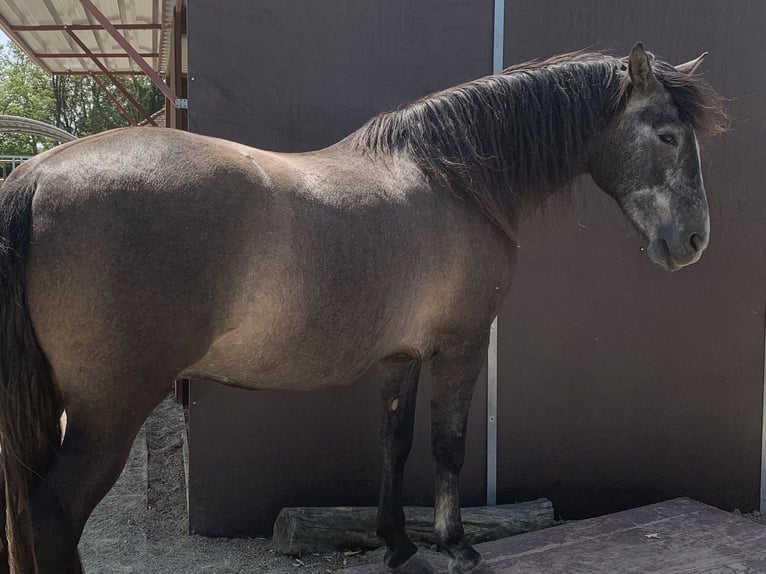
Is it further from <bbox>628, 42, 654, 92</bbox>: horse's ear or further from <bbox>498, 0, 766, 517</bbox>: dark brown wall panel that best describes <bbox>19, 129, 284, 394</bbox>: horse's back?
<bbox>498, 0, 766, 517</bbox>: dark brown wall panel

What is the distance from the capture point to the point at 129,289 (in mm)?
1913

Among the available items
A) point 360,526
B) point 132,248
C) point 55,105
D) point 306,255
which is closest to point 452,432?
point 360,526

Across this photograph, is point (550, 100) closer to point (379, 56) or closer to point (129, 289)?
point (379, 56)

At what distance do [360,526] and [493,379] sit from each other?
1037mm

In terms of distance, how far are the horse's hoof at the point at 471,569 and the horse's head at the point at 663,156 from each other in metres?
1.45

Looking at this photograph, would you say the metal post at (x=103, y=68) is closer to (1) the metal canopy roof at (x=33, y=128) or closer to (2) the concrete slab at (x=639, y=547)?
(2) the concrete slab at (x=639, y=547)

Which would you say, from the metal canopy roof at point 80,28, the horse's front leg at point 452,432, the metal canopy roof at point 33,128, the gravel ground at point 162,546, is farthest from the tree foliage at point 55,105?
the horse's front leg at point 452,432

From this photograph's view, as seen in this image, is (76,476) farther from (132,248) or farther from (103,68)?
(103,68)

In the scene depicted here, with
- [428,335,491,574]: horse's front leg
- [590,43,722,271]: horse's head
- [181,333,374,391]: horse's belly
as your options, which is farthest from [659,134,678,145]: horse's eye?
[181,333,374,391]: horse's belly

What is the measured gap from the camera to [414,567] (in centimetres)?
293

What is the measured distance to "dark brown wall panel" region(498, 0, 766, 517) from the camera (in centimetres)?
378

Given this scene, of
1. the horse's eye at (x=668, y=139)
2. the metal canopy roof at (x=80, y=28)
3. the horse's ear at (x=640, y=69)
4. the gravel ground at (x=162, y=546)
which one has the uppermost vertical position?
the metal canopy roof at (x=80, y=28)

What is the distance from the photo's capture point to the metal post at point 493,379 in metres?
3.65

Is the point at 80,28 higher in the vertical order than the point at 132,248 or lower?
higher
